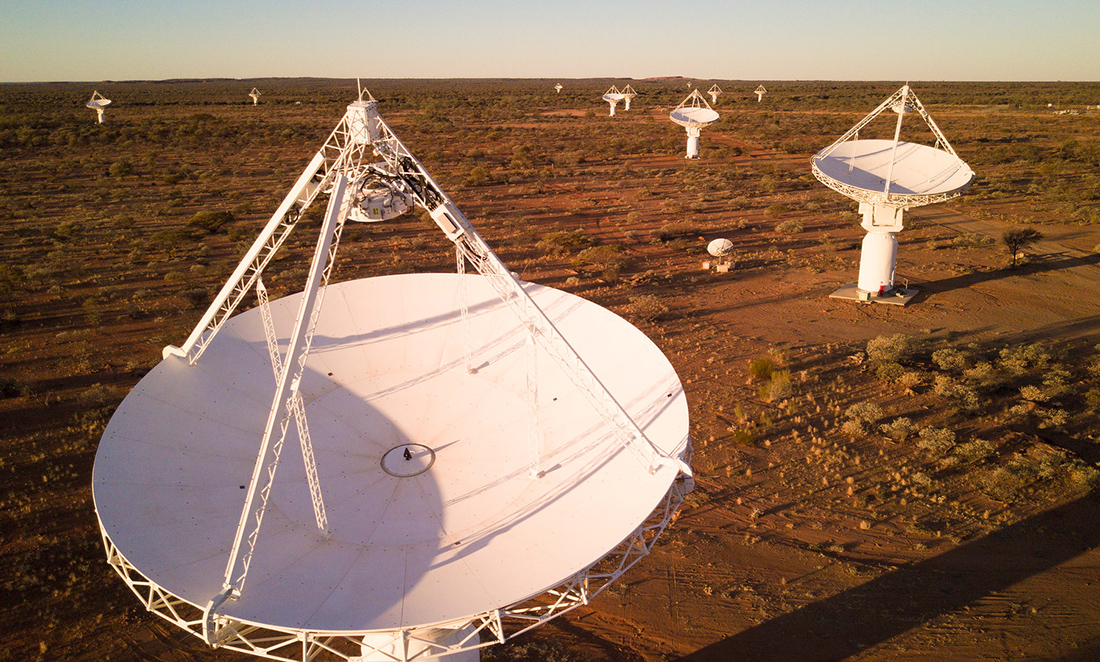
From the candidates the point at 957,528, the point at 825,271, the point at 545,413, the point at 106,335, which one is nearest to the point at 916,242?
the point at 825,271

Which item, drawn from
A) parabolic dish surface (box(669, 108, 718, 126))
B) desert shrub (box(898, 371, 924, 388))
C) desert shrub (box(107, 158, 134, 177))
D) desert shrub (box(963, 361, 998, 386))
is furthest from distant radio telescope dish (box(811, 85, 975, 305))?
desert shrub (box(107, 158, 134, 177))

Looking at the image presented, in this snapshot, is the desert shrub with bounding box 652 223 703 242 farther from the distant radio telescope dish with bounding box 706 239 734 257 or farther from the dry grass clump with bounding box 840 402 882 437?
the dry grass clump with bounding box 840 402 882 437

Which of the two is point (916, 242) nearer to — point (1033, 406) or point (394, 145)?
point (1033, 406)

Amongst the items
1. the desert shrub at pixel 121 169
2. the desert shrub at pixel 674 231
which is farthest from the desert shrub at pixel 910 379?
the desert shrub at pixel 121 169

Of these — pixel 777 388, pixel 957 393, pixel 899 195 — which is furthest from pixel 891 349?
pixel 899 195

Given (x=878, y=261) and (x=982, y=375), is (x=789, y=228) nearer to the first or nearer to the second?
(x=878, y=261)

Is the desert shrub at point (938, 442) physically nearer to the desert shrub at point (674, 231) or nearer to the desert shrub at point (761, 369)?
the desert shrub at point (761, 369)
